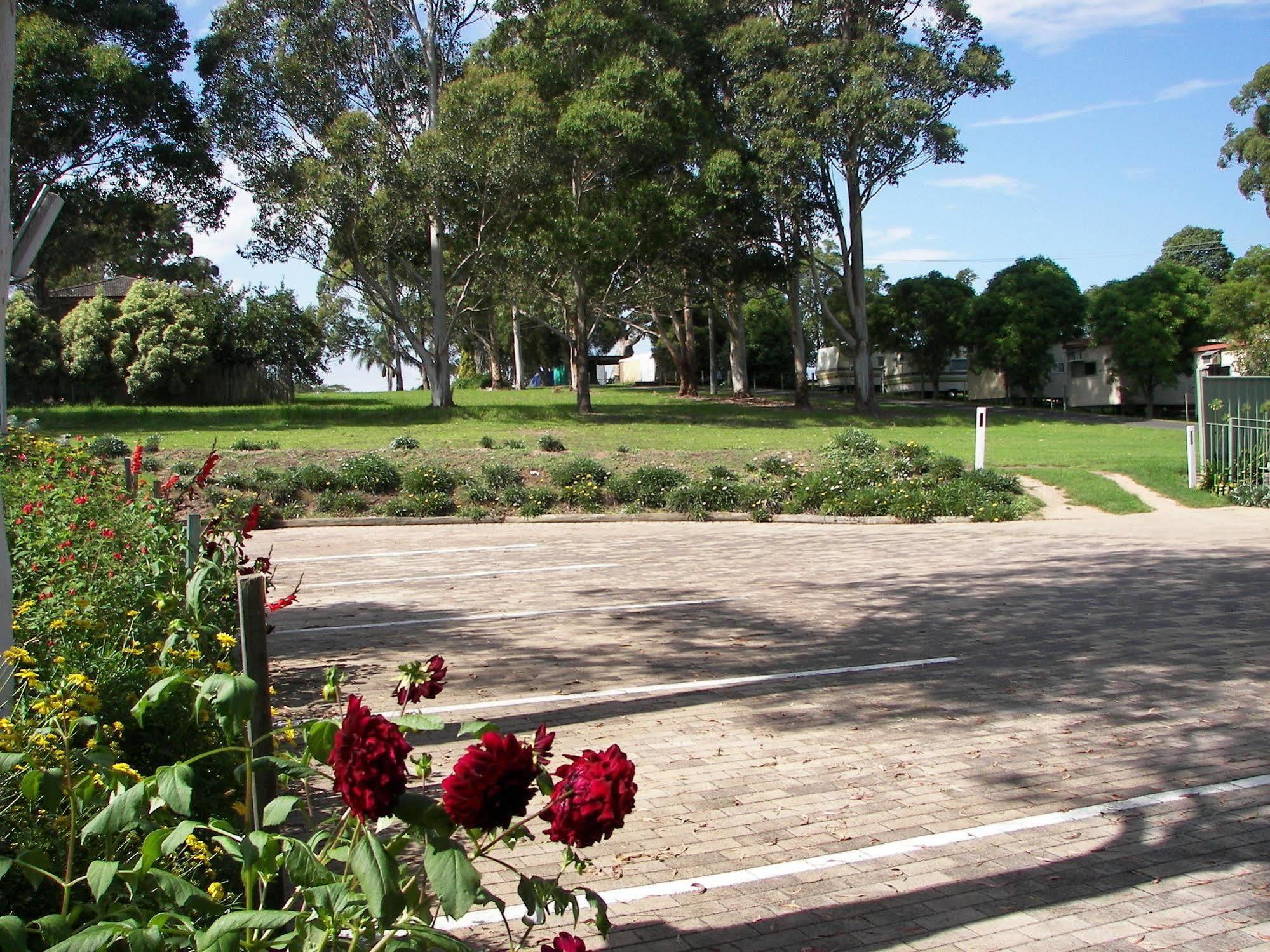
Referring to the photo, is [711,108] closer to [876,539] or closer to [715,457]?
[715,457]

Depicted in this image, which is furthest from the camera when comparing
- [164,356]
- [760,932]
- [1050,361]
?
[1050,361]

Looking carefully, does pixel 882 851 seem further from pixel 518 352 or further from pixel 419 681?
pixel 518 352

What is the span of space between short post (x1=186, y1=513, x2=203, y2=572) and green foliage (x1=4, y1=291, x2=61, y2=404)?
37406 mm

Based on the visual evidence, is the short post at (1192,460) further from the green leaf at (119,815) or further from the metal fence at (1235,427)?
the green leaf at (119,815)

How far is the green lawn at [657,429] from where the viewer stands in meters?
25.2

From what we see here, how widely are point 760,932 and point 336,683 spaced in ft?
6.22

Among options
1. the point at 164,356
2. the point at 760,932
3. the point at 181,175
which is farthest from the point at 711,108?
the point at 760,932

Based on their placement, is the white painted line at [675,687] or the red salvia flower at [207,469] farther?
the white painted line at [675,687]

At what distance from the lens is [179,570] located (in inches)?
266

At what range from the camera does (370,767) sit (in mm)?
2480

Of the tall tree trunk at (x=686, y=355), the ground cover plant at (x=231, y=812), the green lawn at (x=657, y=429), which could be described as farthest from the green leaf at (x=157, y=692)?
the tall tree trunk at (x=686, y=355)

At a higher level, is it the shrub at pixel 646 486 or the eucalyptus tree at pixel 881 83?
the eucalyptus tree at pixel 881 83

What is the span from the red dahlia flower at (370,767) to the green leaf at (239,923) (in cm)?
29

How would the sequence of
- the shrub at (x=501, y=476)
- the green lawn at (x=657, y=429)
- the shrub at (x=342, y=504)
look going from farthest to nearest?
the green lawn at (x=657, y=429), the shrub at (x=501, y=476), the shrub at (x=342, y=504)
